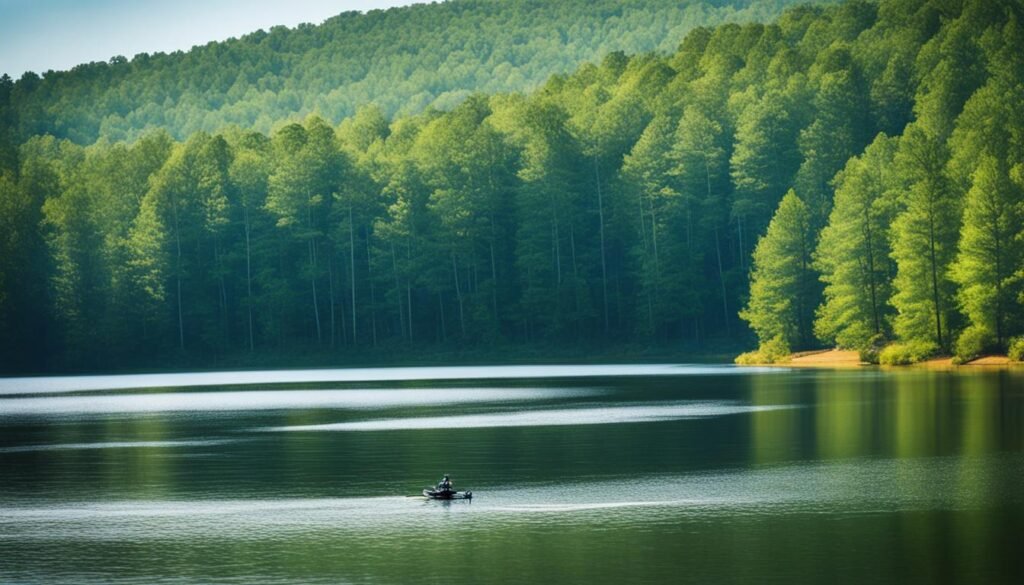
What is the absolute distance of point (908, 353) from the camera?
9050 centimetres

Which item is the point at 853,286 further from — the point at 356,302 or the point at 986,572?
the point at 986,572

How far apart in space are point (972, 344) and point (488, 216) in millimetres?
55226

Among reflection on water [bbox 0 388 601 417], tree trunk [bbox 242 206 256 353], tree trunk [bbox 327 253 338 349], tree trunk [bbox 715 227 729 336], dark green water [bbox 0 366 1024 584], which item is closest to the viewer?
dark green water [bbox 0 366 1024 584]

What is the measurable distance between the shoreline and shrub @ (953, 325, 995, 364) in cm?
31

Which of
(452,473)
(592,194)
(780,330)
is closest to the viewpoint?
(452,473)

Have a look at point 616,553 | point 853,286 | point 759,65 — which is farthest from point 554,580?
point 759,65

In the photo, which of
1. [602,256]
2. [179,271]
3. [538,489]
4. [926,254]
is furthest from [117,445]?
[179,271]

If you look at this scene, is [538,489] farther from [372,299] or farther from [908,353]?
[372,299]

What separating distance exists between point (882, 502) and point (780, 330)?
6979cm

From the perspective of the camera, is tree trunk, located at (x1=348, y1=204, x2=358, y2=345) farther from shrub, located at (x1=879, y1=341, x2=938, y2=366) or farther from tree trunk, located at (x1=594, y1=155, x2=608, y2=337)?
shrub, located at (x1=879, y1=341, x2=938, y2=366)

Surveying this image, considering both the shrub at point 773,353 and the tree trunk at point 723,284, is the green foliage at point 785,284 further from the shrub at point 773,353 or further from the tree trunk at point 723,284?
the tree trunk at point 723,284

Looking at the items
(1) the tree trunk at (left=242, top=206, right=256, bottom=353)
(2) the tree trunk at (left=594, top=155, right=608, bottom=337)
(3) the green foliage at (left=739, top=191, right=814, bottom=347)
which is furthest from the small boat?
(1) the tree trunk at (left=242, top=206, right=256, bottom=353)

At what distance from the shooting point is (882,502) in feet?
113

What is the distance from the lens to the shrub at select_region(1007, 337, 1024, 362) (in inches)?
3270
